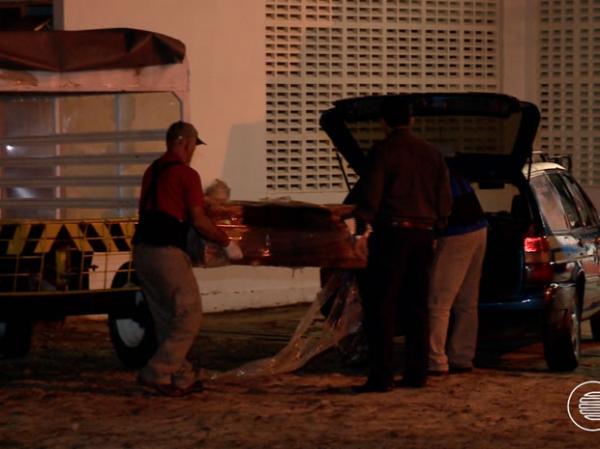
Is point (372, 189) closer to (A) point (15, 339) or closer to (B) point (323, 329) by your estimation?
(B) point (323, 329)

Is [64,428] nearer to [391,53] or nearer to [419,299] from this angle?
[419,299]

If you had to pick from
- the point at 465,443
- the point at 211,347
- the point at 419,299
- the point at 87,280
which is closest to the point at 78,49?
the point at 87,280

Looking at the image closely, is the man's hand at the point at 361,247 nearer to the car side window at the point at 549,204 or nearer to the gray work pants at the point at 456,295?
the gray work pants at the point at 456,295

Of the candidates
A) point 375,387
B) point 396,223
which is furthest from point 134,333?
point 396,223

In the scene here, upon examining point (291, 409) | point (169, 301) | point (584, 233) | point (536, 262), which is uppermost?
point (584, 233)

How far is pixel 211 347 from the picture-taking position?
1209 cm

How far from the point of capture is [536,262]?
33.2 feet

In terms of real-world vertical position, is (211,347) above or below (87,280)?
below

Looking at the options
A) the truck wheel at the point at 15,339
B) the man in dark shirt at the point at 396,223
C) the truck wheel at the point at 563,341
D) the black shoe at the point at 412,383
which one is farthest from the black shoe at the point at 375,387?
the truck wheel at the point at 15,339

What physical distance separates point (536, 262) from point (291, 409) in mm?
2313

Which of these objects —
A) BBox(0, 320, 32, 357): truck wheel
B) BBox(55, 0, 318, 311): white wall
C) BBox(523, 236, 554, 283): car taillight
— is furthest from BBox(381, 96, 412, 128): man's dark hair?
BBox(55, 0, 318, 311): white wall

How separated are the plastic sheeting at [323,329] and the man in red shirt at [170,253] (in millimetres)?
870

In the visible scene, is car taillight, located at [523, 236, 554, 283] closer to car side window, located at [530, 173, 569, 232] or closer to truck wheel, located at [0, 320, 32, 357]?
car side window, located at [530, 173, 569, 232]

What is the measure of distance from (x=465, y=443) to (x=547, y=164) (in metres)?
3.83
